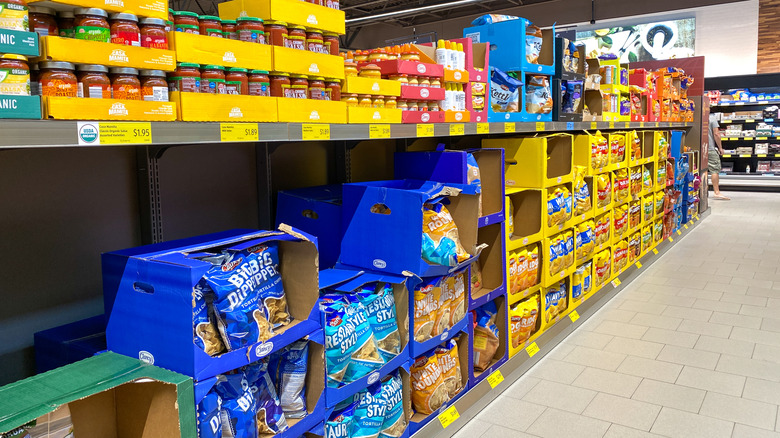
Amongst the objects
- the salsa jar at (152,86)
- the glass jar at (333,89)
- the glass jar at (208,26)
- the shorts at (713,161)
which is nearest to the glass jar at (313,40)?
the glass jar at (333,89)

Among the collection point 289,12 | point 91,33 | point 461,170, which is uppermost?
point 289,12

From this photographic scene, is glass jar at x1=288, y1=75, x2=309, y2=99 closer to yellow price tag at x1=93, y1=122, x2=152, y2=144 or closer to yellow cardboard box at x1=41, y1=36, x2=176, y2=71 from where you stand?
yellow cardboard box at x1=41, y1=36, x2=176, y2=71

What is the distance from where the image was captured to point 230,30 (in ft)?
5.62

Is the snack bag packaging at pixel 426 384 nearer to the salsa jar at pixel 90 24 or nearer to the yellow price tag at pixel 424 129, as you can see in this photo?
the yellow price tag at pixel 424 129

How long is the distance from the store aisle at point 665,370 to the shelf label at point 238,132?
171 centimetres

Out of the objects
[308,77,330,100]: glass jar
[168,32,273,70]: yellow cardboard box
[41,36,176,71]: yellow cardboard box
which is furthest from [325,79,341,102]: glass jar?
[41,36,176,71]: yellow cardboard box

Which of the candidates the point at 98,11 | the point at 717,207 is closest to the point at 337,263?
the point at 98,11

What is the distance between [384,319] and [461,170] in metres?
0.83

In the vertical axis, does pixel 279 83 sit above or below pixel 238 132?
above

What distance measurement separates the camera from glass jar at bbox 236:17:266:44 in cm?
169

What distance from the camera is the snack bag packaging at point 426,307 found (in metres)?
2.36

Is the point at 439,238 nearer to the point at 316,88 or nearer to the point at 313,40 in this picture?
the point at 316,88

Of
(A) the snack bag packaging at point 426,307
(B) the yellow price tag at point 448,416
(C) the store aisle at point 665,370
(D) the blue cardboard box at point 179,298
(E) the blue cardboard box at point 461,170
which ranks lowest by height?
(C) the store aisle at point 665,370

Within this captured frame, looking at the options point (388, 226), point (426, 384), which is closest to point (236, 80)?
point (388, 226)
